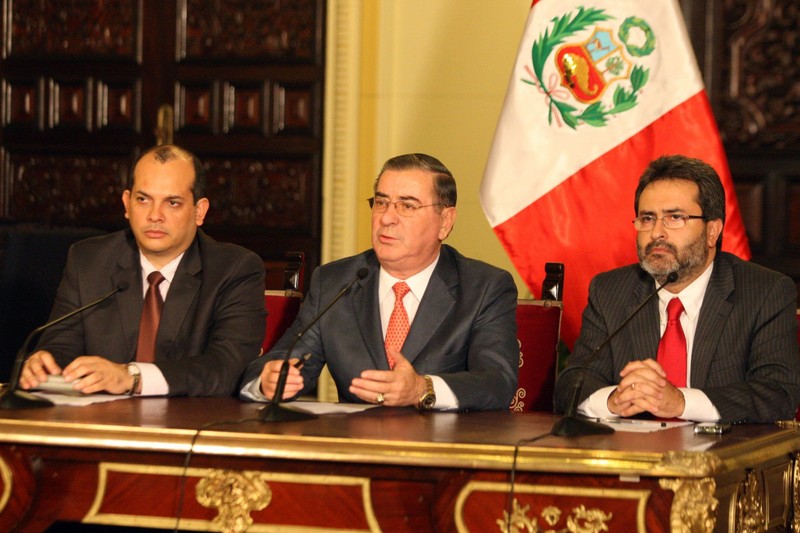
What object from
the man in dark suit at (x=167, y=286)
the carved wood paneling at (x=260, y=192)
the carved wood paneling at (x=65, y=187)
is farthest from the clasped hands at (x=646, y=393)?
the carved wood paneling at (x=65, y=187)

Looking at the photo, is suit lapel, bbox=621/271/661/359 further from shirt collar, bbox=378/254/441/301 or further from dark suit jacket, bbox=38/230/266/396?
dark suit jacket, bbox=38/230/266/396

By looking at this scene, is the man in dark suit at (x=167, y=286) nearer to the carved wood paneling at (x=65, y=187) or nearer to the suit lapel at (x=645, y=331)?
A: the suit lapel at (x=645, y=331)

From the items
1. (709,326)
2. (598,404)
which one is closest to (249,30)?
(709,326)

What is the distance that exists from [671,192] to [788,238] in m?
2.09

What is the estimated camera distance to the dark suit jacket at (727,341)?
8.91ft

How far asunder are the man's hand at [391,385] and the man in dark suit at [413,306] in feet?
0.76

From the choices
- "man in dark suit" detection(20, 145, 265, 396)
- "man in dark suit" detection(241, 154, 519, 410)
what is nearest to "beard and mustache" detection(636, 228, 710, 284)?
"man in dark suit" detection(241, 154, 519, 410)

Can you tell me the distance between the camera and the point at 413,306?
307cm

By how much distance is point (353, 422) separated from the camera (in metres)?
2.35

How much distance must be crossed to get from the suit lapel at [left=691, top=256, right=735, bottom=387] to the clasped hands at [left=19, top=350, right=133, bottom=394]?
136cm

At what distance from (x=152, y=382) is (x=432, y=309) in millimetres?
706

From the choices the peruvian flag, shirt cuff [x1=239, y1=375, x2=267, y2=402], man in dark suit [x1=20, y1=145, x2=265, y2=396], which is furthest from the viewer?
the peruvian flag

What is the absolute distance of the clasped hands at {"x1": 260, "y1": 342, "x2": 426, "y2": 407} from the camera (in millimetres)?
2549

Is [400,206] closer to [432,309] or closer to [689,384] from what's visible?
[432,309]
